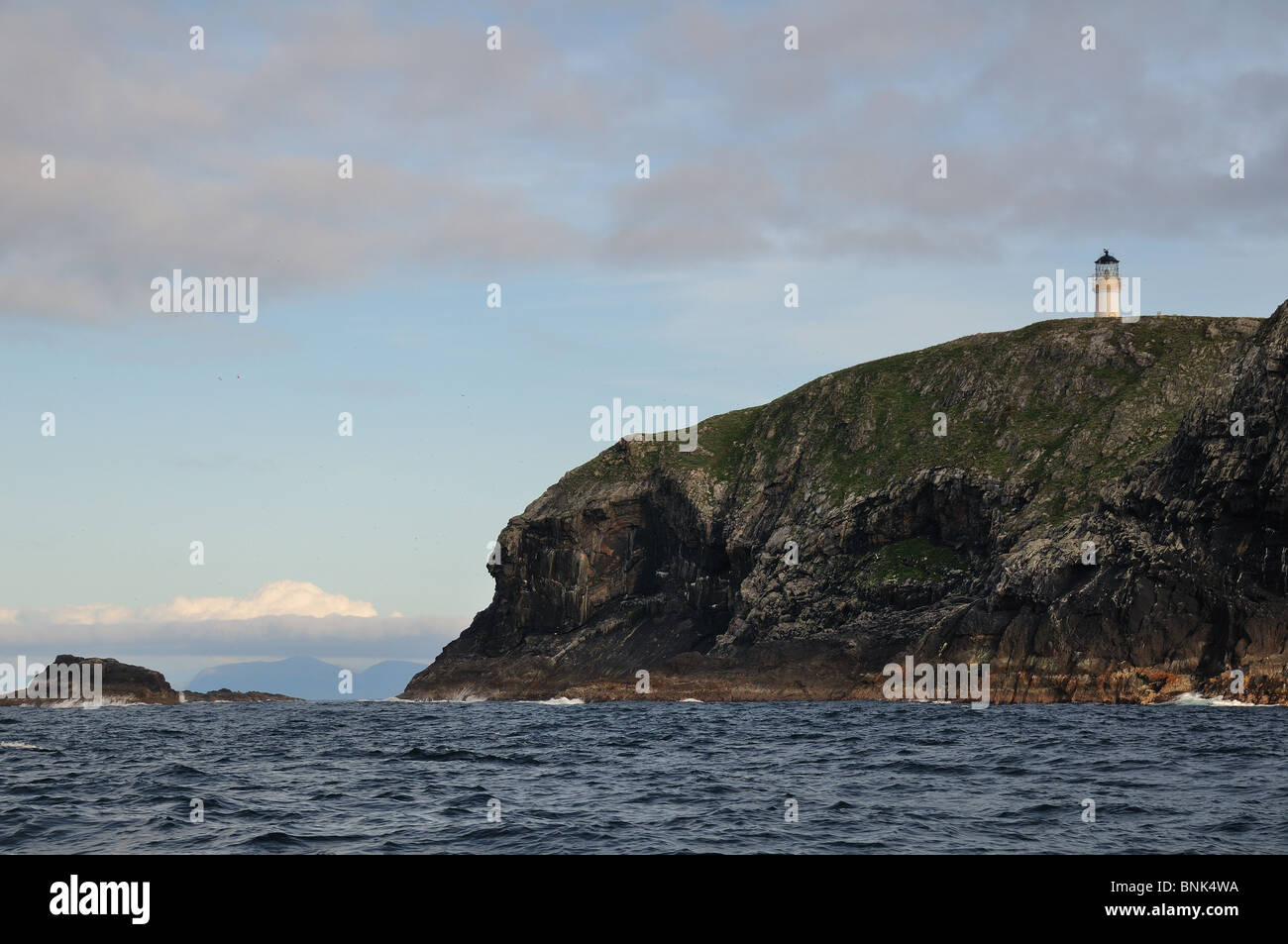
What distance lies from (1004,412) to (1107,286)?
29752 mm

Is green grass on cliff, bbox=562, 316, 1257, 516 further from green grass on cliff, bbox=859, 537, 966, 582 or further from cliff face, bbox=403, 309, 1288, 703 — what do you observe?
green grass on cliff, bbox=859, 537, 966, 582

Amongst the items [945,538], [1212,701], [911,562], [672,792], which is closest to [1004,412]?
[945,538]

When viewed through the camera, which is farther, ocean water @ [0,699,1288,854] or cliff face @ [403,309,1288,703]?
cliff face @ [403,309,1288,703]

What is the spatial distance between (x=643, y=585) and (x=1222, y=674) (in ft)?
252

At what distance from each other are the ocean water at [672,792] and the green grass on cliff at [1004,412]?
69.8 m

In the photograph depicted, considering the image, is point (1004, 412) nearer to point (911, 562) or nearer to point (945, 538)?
point (945, 538)

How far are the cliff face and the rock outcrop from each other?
3078cm

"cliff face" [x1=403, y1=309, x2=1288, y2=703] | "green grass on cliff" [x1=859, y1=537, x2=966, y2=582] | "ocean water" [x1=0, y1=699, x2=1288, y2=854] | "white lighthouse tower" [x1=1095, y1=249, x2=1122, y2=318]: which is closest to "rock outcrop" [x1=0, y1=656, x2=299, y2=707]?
"cliff face" [x1=403, y1=309, x2=1288, y2=703]

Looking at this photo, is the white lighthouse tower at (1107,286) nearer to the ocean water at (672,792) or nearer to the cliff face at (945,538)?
the cliff face at (945,538)

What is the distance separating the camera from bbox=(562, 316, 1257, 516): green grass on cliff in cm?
11650

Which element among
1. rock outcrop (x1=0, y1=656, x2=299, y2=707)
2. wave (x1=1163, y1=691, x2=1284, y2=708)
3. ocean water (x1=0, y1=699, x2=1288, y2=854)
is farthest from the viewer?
rock outcrop (x1=0, y1=656, x2=299, y2=707)

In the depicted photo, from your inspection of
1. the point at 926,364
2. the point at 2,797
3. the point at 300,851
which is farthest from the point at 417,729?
the point at 926,364

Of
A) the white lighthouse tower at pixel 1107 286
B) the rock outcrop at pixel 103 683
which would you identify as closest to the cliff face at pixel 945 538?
the white lighthouse tower at pixel 1107 286

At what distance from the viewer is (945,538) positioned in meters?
120
